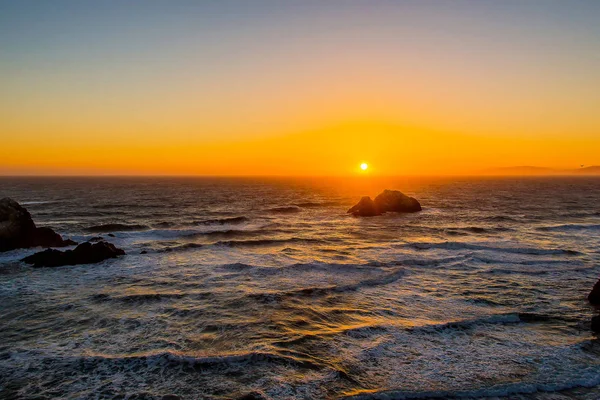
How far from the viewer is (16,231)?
83.0 feet

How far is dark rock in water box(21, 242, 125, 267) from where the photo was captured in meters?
21.5

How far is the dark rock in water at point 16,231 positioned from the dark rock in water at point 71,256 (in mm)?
4191

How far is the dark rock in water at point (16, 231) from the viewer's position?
2497 cm

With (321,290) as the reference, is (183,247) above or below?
above

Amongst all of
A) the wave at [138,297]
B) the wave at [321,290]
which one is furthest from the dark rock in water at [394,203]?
the wave at [138,297]

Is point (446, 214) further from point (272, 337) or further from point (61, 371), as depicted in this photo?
point (61, 371)

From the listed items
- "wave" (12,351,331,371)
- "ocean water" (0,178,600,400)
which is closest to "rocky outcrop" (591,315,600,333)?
"ocean water" (0,178,600,400)

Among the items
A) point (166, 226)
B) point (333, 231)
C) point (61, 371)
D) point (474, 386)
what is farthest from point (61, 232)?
point (474, 386)

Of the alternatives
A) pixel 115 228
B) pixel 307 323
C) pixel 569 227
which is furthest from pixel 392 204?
pixel 307 323

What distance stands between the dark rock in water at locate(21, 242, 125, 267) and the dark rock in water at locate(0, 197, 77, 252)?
4.19 meters

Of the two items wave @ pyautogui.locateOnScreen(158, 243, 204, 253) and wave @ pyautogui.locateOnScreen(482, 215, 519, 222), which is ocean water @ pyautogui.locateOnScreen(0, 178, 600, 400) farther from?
wave @ pyautogui.locateOnScreen(482, 215, 519, 222)

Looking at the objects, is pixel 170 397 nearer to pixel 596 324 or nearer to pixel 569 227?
pixel 596 324

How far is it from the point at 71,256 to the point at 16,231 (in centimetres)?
677

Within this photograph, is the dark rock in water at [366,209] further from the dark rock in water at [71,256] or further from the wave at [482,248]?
the dark rock in water at [71,256]
